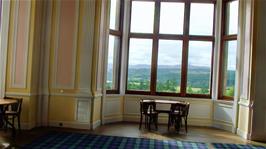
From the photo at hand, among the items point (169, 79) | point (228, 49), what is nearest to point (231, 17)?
point (228, 49)

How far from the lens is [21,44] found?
6473mm

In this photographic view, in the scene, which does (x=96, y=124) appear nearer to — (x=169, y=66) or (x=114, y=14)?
(x=169, y=66)

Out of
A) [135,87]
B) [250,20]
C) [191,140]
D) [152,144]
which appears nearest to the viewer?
[152,144]

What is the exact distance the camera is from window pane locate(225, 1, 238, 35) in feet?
25.3

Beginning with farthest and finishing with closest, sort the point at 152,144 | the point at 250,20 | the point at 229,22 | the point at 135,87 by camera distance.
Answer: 1. the point at 135,87
2. the point at 229,22
3. the point at 250,20
4. the point at 152,144

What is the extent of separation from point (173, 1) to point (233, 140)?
4.44 metres

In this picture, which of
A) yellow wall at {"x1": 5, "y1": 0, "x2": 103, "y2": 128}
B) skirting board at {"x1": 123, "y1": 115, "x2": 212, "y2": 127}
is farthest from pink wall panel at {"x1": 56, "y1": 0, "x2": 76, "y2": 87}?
skirting board at {"x1": 123, "y1": 115, "x2": 212, "y2": 127}

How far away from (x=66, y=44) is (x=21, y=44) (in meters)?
1.04

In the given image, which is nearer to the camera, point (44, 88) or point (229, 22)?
point (44, 88)

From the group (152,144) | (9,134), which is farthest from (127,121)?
(9,134)

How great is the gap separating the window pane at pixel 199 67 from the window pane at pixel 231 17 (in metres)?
0.79

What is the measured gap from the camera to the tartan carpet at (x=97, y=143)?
5.12 meters

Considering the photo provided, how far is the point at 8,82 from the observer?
649cm

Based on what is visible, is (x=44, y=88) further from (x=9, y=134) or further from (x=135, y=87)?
(x=135, y=87)
